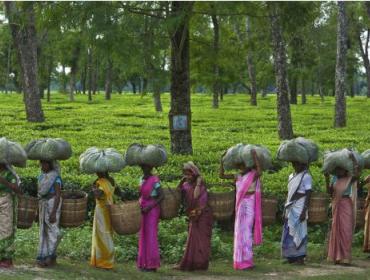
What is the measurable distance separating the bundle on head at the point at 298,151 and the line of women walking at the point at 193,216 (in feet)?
0.37

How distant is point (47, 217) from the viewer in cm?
740

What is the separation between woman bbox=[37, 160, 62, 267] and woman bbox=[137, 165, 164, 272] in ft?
3.32

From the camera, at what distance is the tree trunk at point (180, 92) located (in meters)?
13.6

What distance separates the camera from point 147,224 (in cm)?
773

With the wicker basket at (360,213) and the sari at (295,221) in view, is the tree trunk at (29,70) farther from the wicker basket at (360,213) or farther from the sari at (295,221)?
the sari at (295,221)

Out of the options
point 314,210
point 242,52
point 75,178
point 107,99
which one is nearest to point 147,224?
point 314,210

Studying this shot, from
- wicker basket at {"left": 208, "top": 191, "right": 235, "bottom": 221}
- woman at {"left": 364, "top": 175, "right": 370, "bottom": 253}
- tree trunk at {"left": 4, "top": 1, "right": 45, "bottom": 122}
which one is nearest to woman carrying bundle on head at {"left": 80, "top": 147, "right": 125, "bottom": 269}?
wicker basket at {"left": 208, "top": 191, "right": 235, "bottom": 221}

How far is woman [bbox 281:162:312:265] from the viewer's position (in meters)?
7.97

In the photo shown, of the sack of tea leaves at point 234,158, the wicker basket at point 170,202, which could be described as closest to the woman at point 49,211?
the wicker basket at point 170,202

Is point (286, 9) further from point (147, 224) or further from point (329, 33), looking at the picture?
point (329, 33)

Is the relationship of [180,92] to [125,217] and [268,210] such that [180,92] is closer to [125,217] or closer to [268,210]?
[268,210]

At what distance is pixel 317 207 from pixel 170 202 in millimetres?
1985

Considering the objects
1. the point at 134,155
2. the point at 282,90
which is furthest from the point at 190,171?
the point at 282,90

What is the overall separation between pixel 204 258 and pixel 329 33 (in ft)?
139
